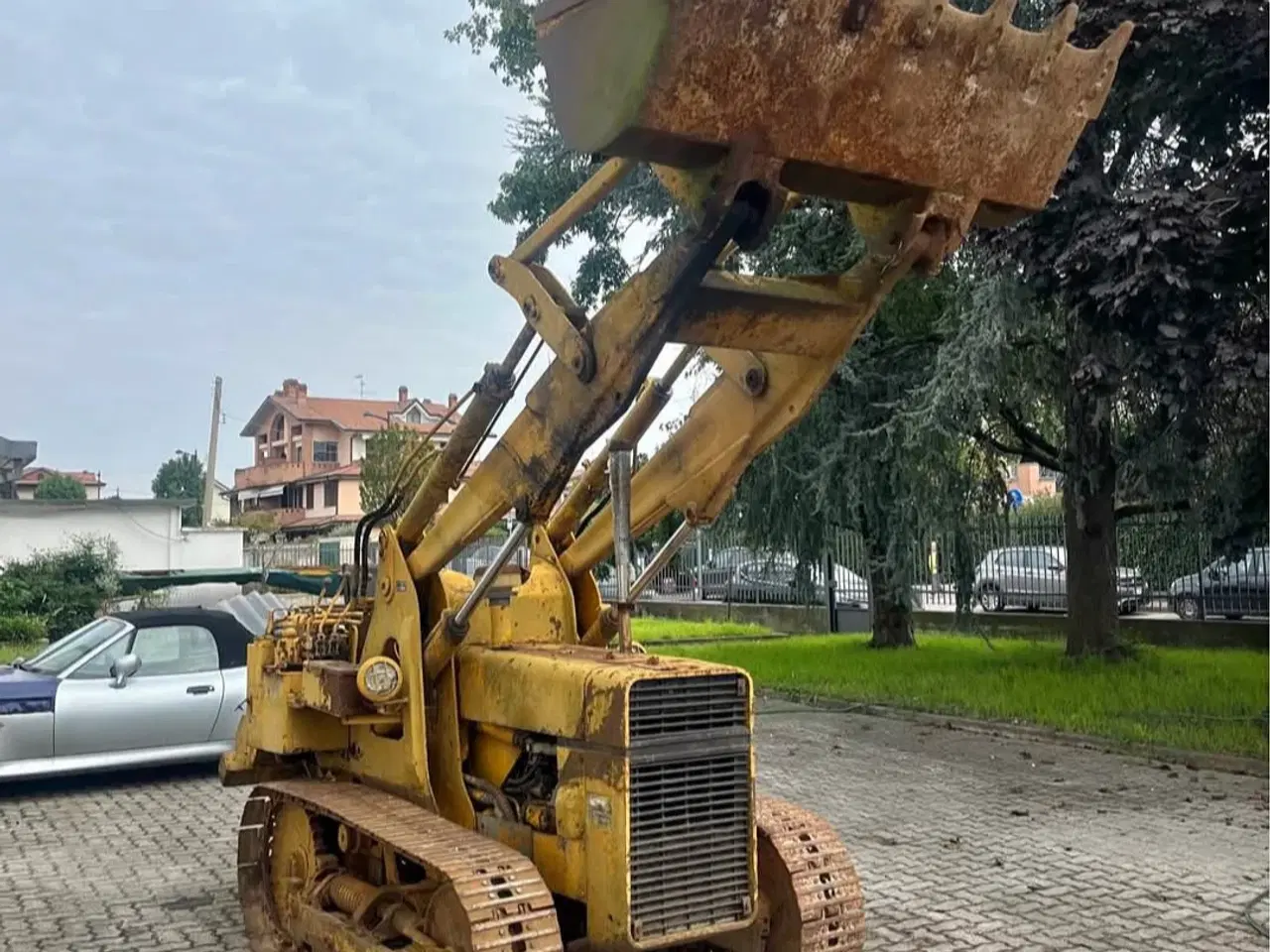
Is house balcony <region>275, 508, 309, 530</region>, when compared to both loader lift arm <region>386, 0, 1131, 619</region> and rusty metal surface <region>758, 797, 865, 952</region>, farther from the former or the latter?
loader lift arm <region>386, 0, 1131, 619</region>

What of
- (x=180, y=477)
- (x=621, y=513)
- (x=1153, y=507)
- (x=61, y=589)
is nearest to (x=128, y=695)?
(x=621, y=513)

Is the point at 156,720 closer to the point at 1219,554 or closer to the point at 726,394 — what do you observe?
the point at 726,394

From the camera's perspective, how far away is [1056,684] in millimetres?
14359

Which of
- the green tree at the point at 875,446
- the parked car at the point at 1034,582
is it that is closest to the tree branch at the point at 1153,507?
the green tree at the point at 875,446

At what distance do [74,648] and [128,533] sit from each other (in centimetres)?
2374

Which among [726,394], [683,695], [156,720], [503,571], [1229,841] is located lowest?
Result: [1229,841]

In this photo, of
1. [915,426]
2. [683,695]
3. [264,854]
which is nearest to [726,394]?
[683,695]

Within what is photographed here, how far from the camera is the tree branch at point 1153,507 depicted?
13438mm

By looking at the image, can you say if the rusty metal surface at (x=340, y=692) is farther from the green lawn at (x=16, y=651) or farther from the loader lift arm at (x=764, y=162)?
the green lawn at (x=16, y=651)

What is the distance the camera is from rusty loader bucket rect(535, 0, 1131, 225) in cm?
319

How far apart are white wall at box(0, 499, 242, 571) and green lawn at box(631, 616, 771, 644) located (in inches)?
529

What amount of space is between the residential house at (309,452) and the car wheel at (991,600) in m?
45.1

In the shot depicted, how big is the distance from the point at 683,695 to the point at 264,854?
2936mm

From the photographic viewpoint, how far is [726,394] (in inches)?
191
